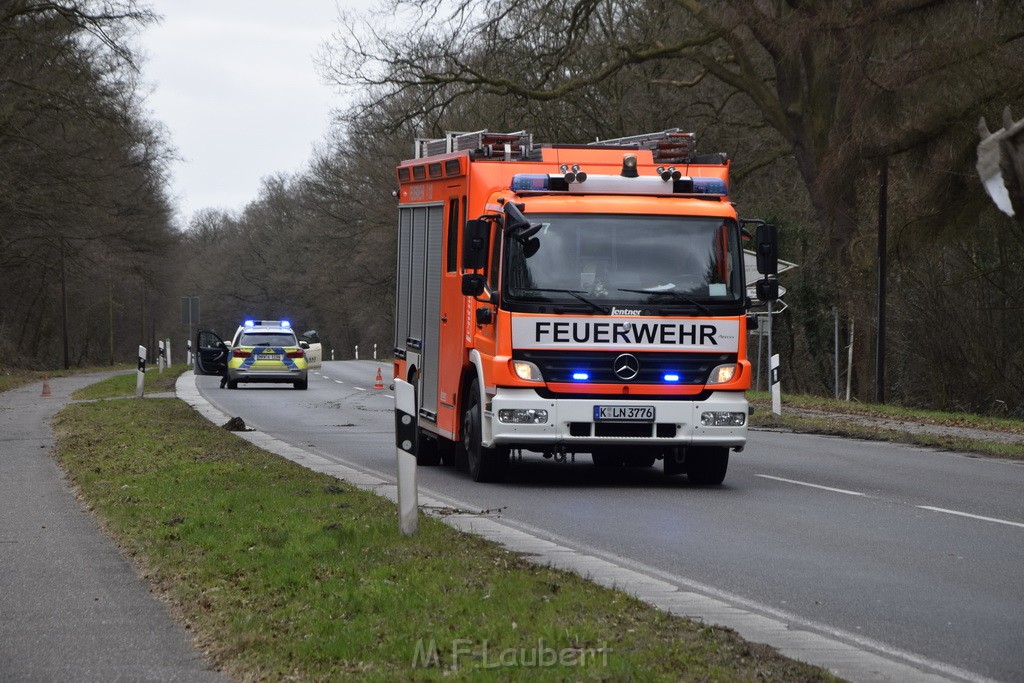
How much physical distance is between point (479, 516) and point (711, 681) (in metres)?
6.23

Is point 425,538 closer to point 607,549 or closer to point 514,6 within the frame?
point 607,549

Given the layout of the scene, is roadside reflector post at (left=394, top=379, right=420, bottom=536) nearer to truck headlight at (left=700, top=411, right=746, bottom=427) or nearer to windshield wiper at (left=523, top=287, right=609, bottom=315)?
windshield wiper at (left=523, top=287, right=609, bottom=315)

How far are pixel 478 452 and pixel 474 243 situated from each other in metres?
2.20

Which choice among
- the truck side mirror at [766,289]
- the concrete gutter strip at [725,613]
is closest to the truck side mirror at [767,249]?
the truck side mirror at [766,289]

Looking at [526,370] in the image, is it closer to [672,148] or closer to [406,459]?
[672,148]

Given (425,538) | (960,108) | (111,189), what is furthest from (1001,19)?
(111,189)

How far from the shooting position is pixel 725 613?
787 cm

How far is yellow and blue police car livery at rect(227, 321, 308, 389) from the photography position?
131 feet

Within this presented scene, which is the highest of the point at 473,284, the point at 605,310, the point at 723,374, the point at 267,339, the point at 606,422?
the point at 473,284

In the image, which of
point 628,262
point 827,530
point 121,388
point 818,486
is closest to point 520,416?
point 628,262

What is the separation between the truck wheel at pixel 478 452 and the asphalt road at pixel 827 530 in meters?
0.20

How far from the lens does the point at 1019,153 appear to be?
4.15 meters

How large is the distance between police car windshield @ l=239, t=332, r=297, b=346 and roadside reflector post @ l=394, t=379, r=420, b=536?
3001 cm

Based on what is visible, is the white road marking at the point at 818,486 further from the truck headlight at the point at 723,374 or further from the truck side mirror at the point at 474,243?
the truck side mirror at the point at 474,243
